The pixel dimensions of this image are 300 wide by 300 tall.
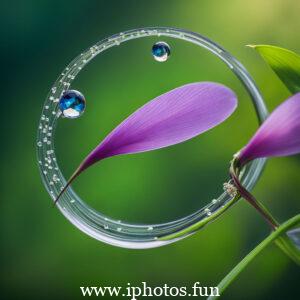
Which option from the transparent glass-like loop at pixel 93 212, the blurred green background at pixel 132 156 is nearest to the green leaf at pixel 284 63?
the transparent glass-like loop at pixel 93 212

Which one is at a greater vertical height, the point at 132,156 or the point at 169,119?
the point at 132,156

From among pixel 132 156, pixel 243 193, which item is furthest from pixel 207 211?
pixel 132 156

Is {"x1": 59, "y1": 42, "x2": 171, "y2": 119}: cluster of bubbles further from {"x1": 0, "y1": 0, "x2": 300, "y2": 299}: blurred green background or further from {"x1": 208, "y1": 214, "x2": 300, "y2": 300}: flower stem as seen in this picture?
{"x1": 0, "y1": 0, "x2": 300, "y2": 299}: blurred green background

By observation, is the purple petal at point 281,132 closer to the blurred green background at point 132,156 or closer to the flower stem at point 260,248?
the flower stem at point 260,248

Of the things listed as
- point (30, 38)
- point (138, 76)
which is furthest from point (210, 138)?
point (30, 38)

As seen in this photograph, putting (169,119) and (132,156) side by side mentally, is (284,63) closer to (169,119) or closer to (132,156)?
(169,119)
